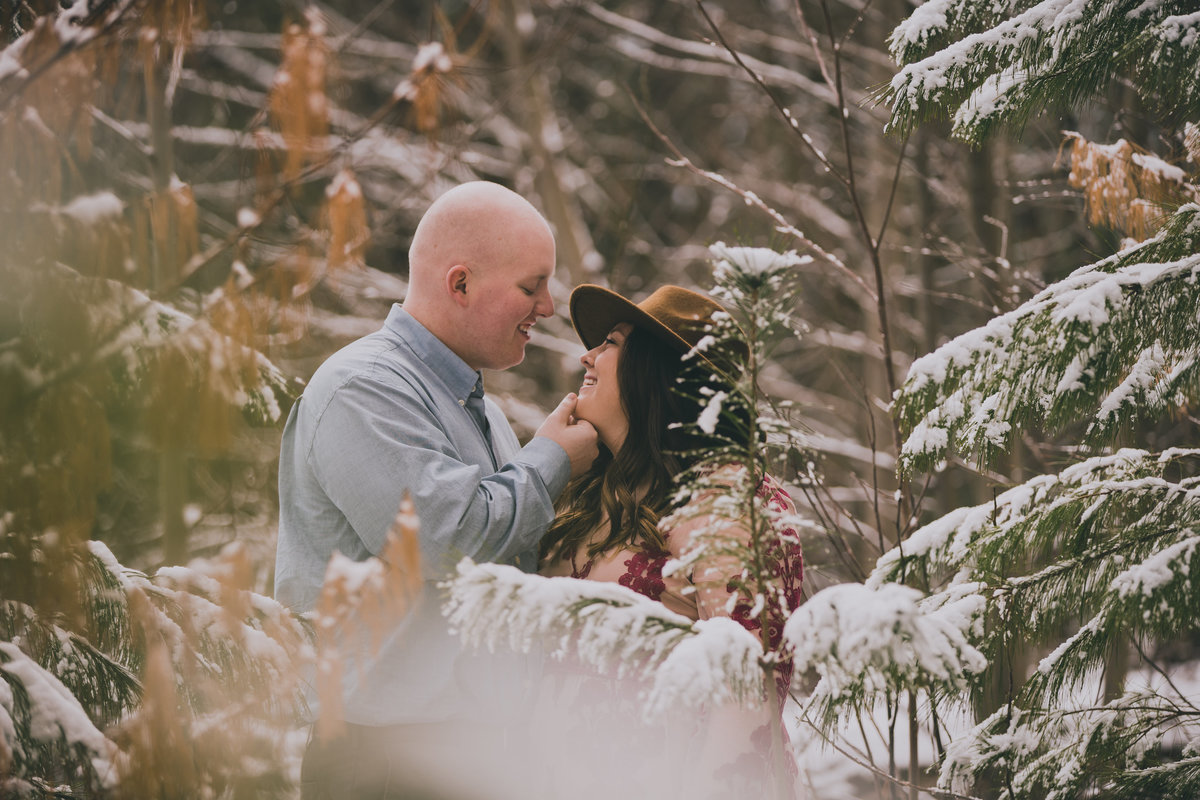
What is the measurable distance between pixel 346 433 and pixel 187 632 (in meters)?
0.57

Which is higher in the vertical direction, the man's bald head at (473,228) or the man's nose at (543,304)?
the man's bald head at (473,228)

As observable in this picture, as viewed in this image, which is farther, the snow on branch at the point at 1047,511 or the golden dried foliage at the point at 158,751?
the snow on branch at the point at 1047,511

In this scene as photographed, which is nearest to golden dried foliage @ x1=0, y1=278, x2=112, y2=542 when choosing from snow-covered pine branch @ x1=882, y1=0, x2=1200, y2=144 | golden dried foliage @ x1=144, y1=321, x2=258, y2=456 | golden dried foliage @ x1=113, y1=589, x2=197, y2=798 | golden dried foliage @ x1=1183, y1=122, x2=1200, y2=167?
golden dried foliage @ x1=144, y1=321, x2=258, y2=456

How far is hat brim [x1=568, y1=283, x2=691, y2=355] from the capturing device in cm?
250

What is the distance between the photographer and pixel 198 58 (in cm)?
255

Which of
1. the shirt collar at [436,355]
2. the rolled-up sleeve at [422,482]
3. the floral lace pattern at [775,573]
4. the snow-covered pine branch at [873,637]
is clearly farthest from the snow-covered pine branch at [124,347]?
the snow-covered pine branch at [873,637]

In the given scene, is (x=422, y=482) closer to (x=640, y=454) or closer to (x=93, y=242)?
(x=640, y=454)

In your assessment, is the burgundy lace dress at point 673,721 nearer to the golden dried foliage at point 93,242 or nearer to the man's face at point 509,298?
the man's face at point 509,298

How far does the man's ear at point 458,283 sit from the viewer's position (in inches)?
101

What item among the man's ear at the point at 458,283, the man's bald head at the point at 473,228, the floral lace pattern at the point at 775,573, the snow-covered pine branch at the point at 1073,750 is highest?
the man's bald head at the point at 473,228

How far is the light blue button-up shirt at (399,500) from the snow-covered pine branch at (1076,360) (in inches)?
34.4

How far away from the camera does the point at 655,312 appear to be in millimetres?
2580

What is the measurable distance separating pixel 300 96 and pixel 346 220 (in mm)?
312

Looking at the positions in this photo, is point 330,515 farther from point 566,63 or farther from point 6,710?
point 566,63
